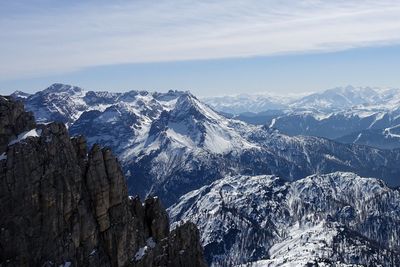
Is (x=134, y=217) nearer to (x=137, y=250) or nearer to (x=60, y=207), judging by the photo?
(x=137, y=250)

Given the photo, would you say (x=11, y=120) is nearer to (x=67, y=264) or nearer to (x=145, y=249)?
(x=67, y=264)

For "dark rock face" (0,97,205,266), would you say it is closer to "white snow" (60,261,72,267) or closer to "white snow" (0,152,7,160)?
"white snow" (60,261,72,267)

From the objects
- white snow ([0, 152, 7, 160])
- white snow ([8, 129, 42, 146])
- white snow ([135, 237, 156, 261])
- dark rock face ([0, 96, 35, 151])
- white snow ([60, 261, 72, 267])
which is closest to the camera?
white snow ([0, 152, 7, 160])

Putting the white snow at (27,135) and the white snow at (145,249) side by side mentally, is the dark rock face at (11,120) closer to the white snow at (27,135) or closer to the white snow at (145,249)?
the white snow at (27,135)

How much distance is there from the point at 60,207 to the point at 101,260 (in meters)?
15.0

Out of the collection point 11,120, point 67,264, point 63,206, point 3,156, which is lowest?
point 67,264

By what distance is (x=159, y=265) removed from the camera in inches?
4761

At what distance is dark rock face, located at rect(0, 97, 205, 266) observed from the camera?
95.8 meters

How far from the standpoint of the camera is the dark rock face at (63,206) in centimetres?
9575

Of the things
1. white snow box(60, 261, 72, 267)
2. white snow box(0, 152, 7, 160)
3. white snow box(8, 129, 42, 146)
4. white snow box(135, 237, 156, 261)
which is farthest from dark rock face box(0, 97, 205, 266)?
white snow box(8, 129, 42, 146)

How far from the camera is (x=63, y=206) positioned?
102438 millimetres

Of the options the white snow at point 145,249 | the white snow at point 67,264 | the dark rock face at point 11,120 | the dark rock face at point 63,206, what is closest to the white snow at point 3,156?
the dark rock face at point 63,206

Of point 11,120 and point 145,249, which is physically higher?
point 11,120

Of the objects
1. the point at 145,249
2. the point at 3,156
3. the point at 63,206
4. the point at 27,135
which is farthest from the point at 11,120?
the point at 145,249
